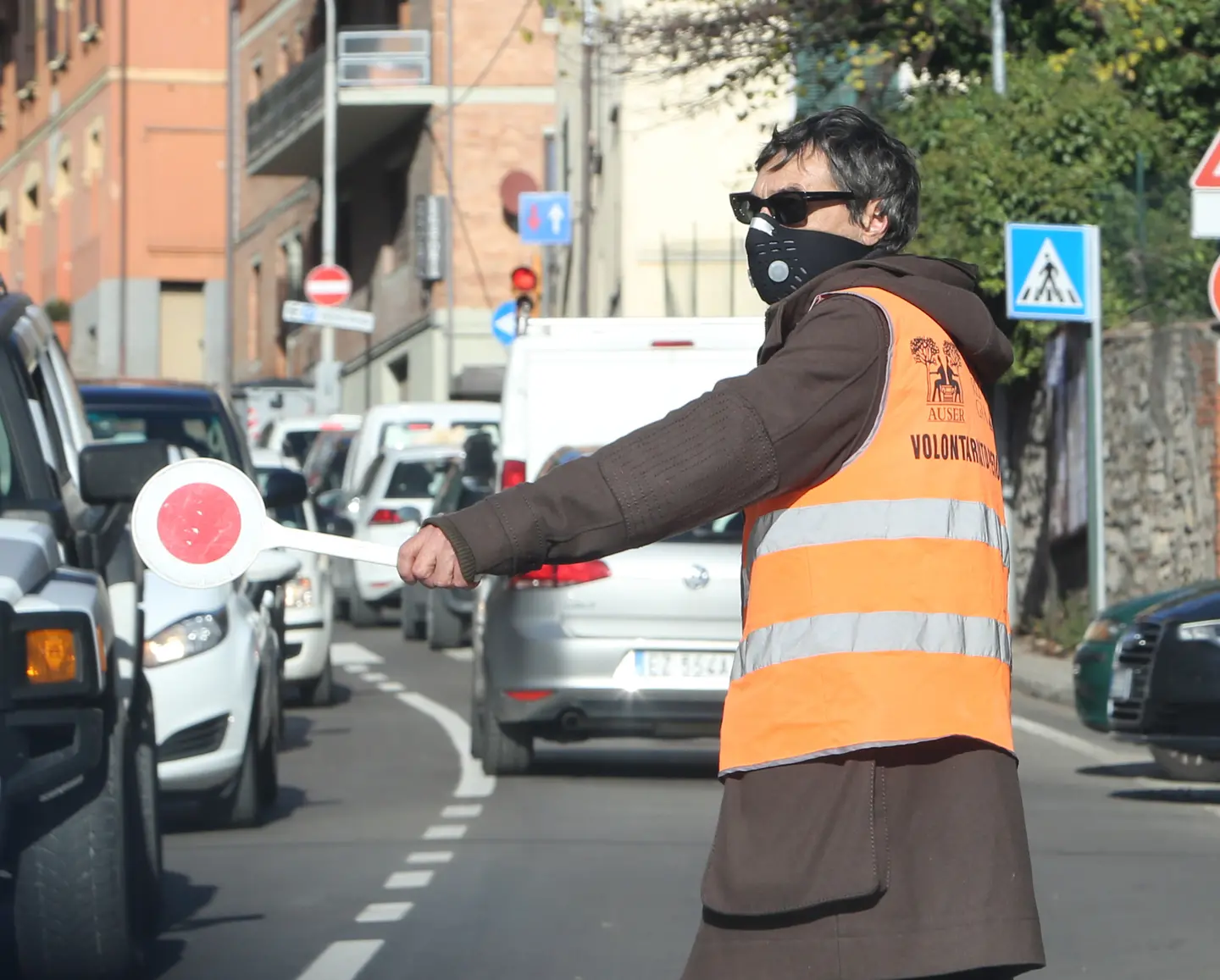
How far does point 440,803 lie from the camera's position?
1160 cm

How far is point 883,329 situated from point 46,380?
5307 millimetres

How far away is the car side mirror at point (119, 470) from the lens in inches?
285

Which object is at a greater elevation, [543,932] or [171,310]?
[171,310]

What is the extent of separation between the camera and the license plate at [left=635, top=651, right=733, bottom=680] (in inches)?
472

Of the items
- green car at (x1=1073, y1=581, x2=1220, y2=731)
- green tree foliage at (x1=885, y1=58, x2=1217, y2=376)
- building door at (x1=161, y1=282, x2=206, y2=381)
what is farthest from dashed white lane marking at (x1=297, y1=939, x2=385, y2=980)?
building door at (x1=161, y1=282, x2=206, y2=381)

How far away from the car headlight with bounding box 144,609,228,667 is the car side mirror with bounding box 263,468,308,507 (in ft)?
1.67

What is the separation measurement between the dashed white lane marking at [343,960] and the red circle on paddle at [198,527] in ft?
13.1

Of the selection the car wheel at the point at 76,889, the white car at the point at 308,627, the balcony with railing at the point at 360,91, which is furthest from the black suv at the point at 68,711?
the balcony with railing at the point at 360,91

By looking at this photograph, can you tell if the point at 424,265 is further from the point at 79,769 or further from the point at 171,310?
the point at 79,769

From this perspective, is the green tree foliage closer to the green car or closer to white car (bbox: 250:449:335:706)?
white car (bbox: 250:449:335:706)

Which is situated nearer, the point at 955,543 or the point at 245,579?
the point at 955,543

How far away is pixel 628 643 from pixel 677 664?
24 centimetres

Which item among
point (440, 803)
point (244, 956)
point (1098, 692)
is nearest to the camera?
point (244, 956)

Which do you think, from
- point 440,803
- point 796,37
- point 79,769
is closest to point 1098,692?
point 440,803
